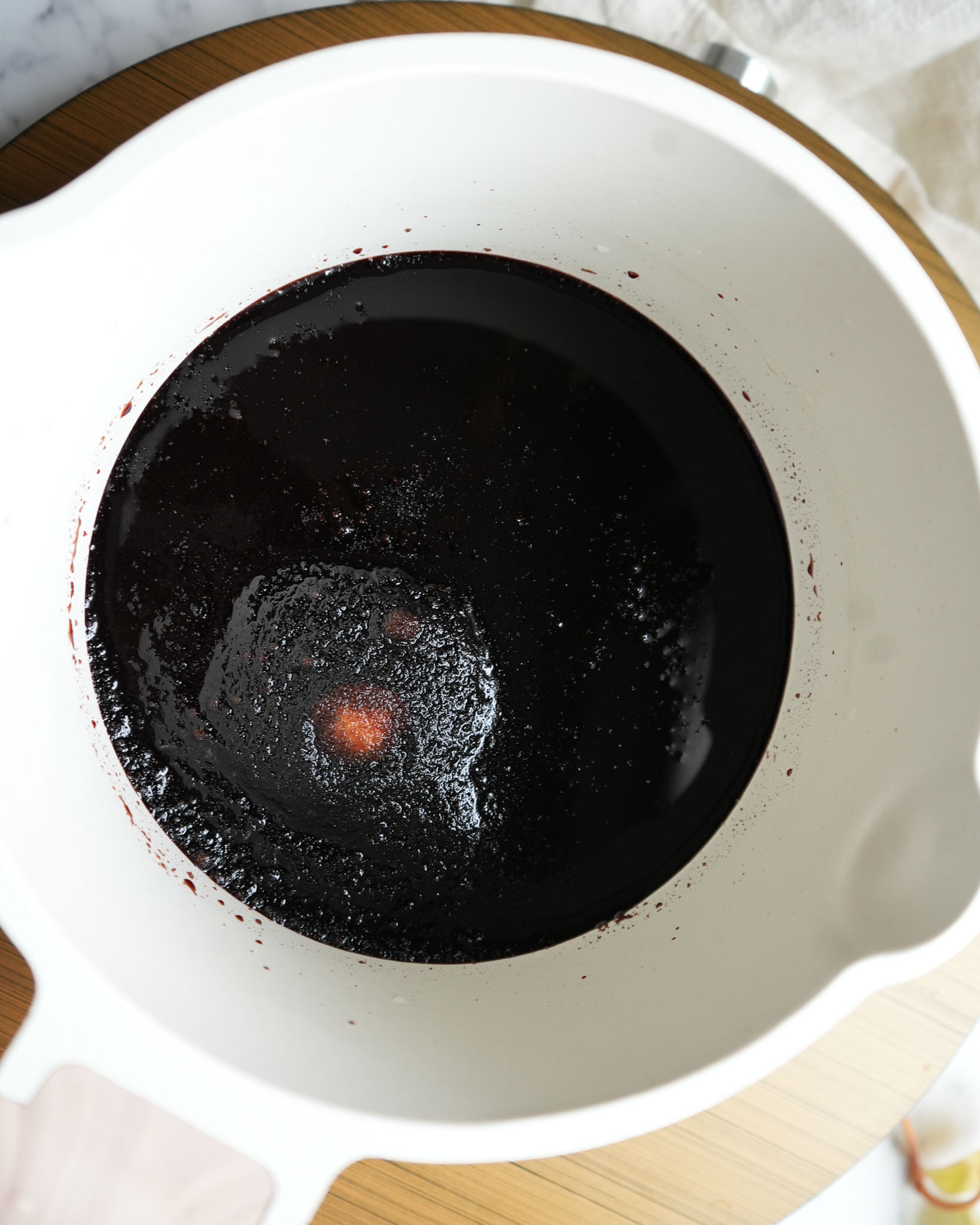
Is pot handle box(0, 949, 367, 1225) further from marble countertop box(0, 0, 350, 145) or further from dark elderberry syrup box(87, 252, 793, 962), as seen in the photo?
marble countertop box(0, 0, 350, 145)

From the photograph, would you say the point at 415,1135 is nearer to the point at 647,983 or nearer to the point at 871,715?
the point at 647,983

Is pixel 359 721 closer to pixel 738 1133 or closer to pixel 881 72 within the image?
pixel 738 1133

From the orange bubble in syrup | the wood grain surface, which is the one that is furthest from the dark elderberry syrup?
the wood grain surface

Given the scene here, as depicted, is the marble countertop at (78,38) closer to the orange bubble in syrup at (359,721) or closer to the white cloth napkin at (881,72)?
the white cloth napkin at (881,72)

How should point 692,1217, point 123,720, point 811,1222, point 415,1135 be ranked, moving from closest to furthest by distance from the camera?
point 415,1135, point 692,1217, point 123,720, point 811,1222

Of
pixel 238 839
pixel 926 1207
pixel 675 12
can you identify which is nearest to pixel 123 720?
pixel 238 839

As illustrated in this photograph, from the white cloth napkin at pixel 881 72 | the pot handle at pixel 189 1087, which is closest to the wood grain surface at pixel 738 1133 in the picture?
the pot handle at pixel 189 1087
